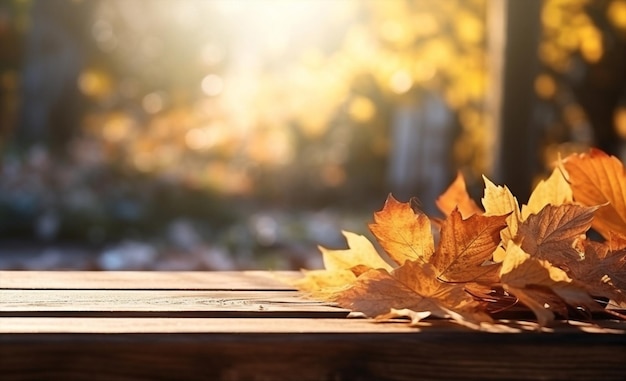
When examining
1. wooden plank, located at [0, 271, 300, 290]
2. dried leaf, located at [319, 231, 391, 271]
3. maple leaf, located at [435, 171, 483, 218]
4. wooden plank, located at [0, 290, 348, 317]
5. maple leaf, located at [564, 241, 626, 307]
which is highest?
maple leaf, located at [435, 171, 483, 218]

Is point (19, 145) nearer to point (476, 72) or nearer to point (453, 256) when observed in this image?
point (476, 72)

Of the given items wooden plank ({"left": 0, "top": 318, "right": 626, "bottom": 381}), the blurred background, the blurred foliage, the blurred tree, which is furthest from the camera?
the blurred tree

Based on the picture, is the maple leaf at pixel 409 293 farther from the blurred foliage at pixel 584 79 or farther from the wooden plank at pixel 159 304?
the blurred foliage at pixel 584 79

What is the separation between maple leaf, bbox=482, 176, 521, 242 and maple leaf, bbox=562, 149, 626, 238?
17 cm

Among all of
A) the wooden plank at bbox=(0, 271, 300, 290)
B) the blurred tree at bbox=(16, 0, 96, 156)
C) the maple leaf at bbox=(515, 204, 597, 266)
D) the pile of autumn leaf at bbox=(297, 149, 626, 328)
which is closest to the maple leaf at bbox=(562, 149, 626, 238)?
the pile of autumn leaf at bbox=(297, 149, 626, 328)

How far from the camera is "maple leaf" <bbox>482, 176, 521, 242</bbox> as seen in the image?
96cm

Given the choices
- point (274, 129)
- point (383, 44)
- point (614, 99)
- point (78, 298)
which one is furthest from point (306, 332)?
point (274, 129)

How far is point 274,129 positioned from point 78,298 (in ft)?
29.1

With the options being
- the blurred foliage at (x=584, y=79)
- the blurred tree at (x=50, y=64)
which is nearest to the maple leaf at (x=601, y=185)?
the blurred foliage at (x=584, y=79)

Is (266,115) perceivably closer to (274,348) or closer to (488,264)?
(488,264)

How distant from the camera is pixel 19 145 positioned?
8.05 meters

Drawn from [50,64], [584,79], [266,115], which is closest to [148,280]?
[584,79]

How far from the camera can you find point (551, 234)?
96 centimetres

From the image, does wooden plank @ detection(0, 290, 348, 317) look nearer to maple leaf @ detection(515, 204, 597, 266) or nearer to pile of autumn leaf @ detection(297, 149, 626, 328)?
pile of autumn leaf @ detection(297, 149, 626, 328)
